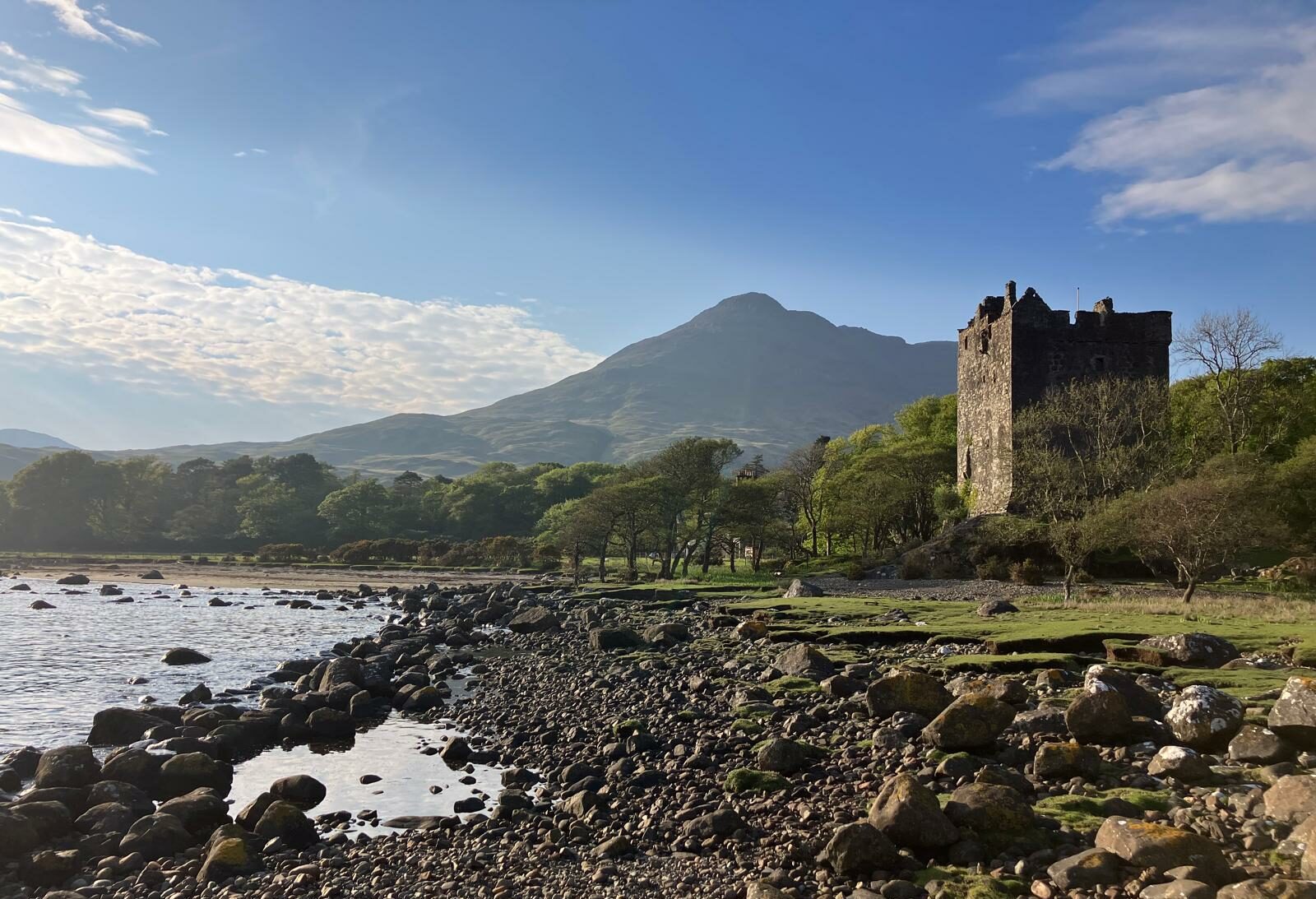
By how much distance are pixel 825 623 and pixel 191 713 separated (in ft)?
59.1

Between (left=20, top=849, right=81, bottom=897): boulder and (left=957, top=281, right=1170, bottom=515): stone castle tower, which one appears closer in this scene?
(left=20, top=849, right=81, bottom=897): boulder

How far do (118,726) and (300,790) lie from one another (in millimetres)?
7693

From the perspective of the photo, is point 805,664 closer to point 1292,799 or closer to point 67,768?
point 1292,799

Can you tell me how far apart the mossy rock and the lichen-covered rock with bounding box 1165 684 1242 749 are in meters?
5.24

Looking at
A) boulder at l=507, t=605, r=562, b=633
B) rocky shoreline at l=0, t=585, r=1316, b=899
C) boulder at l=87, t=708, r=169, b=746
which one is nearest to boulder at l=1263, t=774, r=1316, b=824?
rocky shoreline at l=0, t=585, r=1316, b=899

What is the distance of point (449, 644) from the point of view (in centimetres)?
3591


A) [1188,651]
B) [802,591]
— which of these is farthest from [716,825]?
[802,591]

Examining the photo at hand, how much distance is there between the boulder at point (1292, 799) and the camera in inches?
329

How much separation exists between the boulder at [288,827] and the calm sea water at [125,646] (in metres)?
9.70

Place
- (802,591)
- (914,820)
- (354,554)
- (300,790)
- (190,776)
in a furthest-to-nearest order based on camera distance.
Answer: (354,554) < (802,591) < (190,776) < (300,790) < (914,820)

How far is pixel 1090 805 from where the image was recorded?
9734 mm

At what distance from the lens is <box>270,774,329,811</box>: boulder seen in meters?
14.9

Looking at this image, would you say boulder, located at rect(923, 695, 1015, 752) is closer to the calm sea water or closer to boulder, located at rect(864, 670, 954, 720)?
boulder, located at rect(864, 670, 954, 720)

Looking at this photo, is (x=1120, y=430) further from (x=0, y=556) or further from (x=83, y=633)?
(x=0, y=556)
